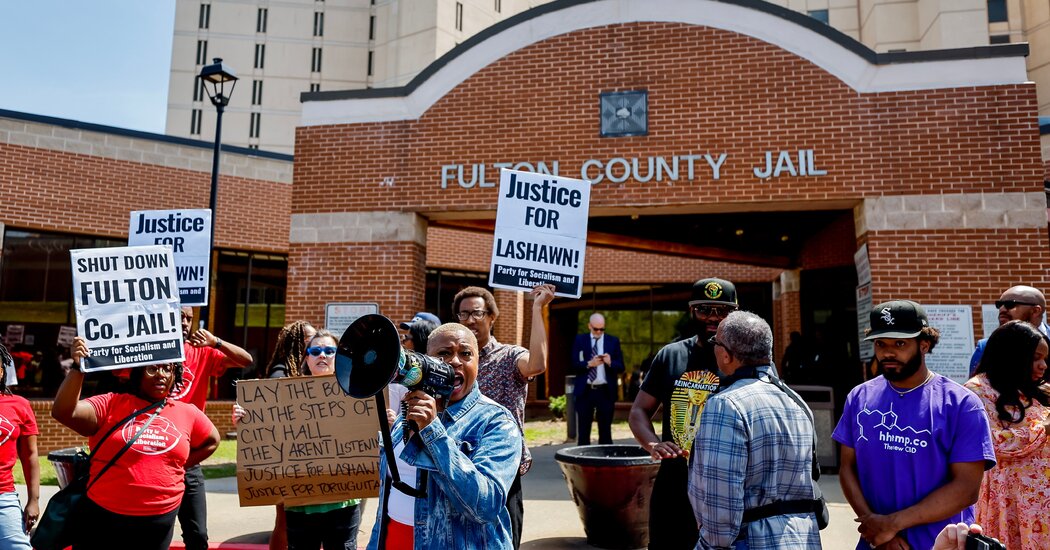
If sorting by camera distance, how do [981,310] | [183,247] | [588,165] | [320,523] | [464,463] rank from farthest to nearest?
1. [588,165]
2. [981,310]
3. [183,247]
4. [320,523]
5. [464,463]

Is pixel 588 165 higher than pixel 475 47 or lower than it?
lower

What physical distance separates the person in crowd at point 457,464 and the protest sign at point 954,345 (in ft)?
24.1

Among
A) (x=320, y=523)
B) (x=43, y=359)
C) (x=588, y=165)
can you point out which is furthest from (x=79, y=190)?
(x=320, y=523)

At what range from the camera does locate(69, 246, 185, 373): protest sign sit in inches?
183

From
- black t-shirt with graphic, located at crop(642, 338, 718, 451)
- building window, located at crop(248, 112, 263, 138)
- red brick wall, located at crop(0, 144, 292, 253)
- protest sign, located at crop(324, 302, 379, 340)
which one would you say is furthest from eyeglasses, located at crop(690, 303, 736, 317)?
building window, located at crop(248, 112, 263, 138)

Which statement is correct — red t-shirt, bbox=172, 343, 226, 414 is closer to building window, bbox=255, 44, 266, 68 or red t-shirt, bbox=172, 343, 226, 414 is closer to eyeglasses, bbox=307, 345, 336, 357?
eyeglasses, bbox=307, 345, 336, 357

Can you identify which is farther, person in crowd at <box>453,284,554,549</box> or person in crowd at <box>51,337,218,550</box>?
person in crowd at <box>453,284,554,549</box>

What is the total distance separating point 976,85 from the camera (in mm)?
8586

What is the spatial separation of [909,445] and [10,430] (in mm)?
4735

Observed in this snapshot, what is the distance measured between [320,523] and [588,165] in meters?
6.12

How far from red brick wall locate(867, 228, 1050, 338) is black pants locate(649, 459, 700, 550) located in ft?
19.1

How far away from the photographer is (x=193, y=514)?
4.52 metres

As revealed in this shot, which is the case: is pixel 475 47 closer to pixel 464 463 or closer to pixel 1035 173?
pixel 1035 173

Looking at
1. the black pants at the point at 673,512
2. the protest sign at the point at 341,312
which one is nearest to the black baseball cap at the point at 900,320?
the black pants at the point at 673,512
